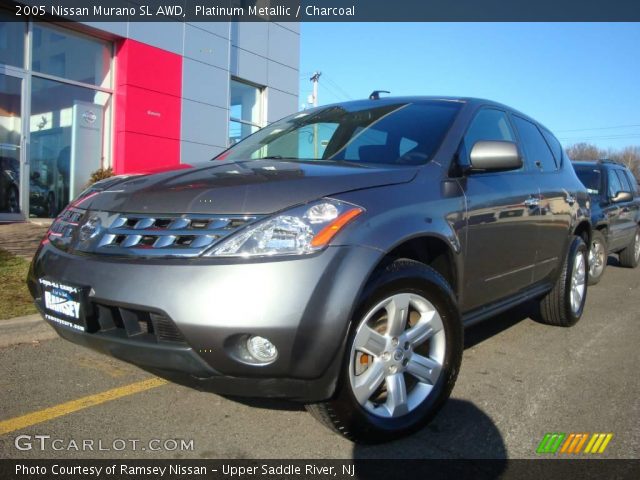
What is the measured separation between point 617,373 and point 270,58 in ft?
38.5

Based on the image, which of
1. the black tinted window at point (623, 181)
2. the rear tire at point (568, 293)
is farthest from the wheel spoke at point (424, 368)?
the black tinted window at point (623, 181)

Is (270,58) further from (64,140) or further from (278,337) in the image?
(278,337)

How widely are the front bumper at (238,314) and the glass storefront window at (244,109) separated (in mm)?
11155

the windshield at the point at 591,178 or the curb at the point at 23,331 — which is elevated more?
the windshield at the point at 591,178

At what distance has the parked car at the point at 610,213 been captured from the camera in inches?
282

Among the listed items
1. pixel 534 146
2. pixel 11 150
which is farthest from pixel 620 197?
pixel 11 150

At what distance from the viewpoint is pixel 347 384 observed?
221 centimetres

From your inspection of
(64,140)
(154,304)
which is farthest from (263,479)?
(64,140)

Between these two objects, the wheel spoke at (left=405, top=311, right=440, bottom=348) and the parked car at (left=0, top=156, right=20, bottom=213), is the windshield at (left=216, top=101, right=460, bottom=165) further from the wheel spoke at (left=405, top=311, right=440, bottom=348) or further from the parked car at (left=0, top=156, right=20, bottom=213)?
the parked car at (left=0, top=156, right=20, bottom=213)

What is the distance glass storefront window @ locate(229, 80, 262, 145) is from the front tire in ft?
36.0

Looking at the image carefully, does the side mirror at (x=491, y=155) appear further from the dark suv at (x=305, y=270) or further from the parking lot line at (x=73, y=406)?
the parking lot line at (x=73, y=406)

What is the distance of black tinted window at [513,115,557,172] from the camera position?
13.5 feet

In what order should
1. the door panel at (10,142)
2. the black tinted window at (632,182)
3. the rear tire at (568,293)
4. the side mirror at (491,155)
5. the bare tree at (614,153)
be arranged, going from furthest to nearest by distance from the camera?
the bare tree at (614,153) < the door panel at (10,142) < the black tinted window at (632,182) < the rear tire at (568,293) < the side mirror at (491,155)

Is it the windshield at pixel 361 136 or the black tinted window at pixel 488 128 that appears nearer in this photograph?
the windshield at pixel 361 136
